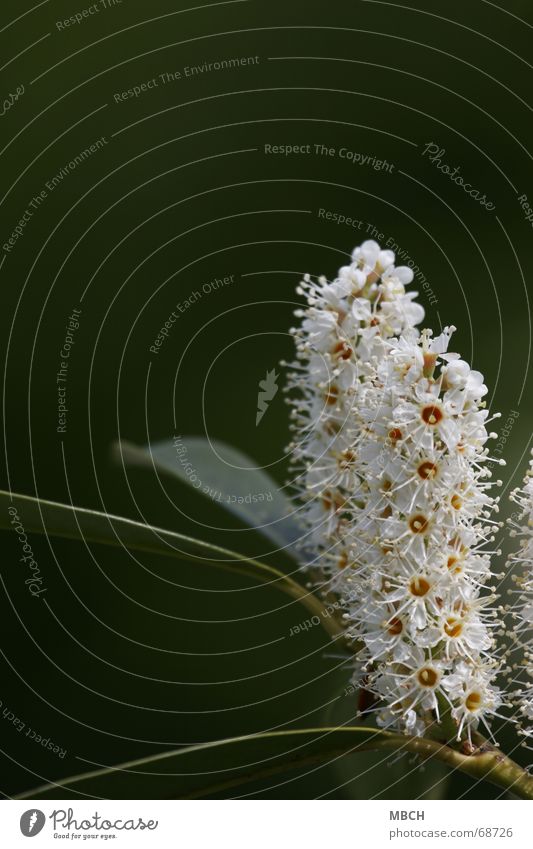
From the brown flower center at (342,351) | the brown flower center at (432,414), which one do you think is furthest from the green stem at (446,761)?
the brown flower center at (342,351)

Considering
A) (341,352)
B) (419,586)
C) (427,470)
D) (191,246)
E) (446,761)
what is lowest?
(446,761)

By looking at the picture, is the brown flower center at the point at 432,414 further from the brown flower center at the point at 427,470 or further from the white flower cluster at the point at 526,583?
the white flower cluster at the point at 526,583

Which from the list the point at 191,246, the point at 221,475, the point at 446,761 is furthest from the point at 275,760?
the point at 191,246

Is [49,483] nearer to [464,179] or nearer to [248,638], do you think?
[248,638]

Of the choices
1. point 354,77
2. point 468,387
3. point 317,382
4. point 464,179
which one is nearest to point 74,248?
point 354,77

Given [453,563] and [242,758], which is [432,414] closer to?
[453,563]

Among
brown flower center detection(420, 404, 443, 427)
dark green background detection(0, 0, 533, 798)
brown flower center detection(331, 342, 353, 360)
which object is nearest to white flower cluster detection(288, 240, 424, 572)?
brown flower center detection(331, 342, 353, 360)
